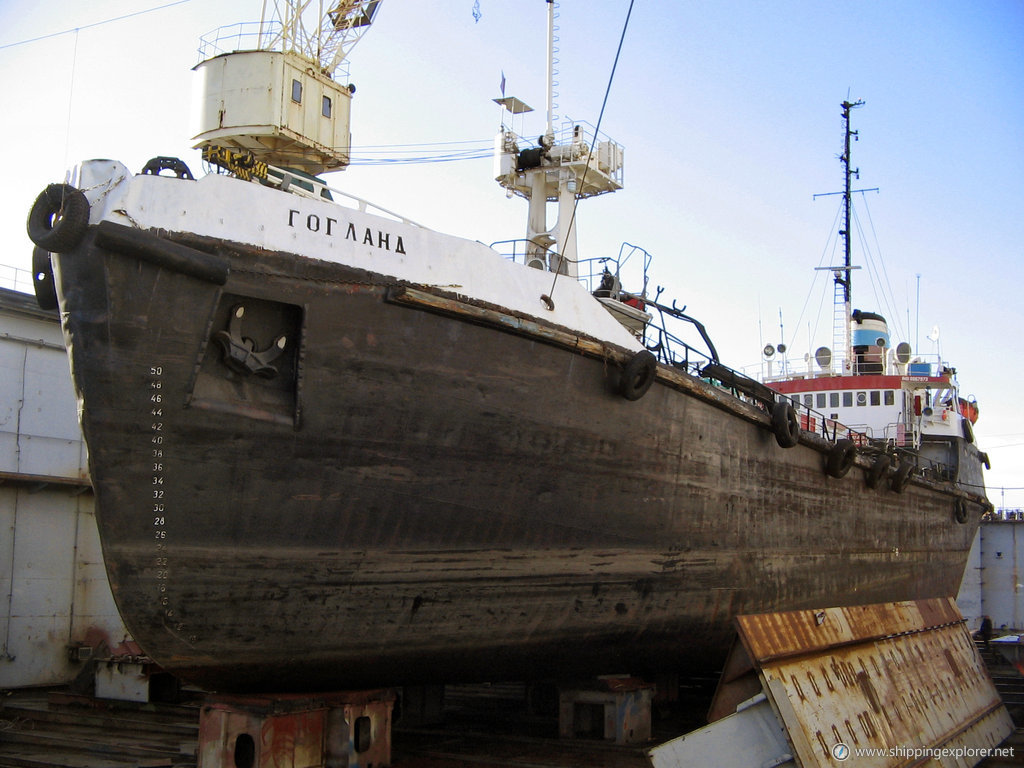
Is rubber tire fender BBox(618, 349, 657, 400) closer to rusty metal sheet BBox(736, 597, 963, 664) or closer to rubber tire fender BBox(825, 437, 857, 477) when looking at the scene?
rusty metal sheet BBox(736, 597, 963, 664)

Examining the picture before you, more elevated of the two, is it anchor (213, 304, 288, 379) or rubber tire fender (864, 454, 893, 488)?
anchor (213, 304, 288, 379)

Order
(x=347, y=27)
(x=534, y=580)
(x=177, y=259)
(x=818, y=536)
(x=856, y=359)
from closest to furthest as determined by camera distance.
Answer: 1. (x=177, y=259)
2. (x=534, y=580)
3. (x=818, y=536)
4. (x=347, y=27)
5. (x=856, y=359)

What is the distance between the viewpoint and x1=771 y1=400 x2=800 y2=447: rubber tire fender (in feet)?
32.3

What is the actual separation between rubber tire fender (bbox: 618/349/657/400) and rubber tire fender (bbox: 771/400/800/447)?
2.47 m

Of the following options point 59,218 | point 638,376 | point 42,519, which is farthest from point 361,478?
point 42,519

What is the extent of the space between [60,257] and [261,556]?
223cm

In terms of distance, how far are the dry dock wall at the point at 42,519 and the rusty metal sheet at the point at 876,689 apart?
8581mm

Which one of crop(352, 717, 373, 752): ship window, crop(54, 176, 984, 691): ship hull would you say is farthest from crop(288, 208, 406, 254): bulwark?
crop(352, 717, 373, 752): ship window

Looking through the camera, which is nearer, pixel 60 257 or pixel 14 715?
pixel 60 257

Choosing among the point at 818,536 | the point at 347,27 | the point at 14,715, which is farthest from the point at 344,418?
the point at 347,27

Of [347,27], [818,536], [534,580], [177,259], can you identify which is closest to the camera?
[177,259]

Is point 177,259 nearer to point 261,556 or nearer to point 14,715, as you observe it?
point 261,556

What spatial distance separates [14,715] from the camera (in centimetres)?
898

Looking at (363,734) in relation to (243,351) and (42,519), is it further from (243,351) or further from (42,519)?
(42,519)
